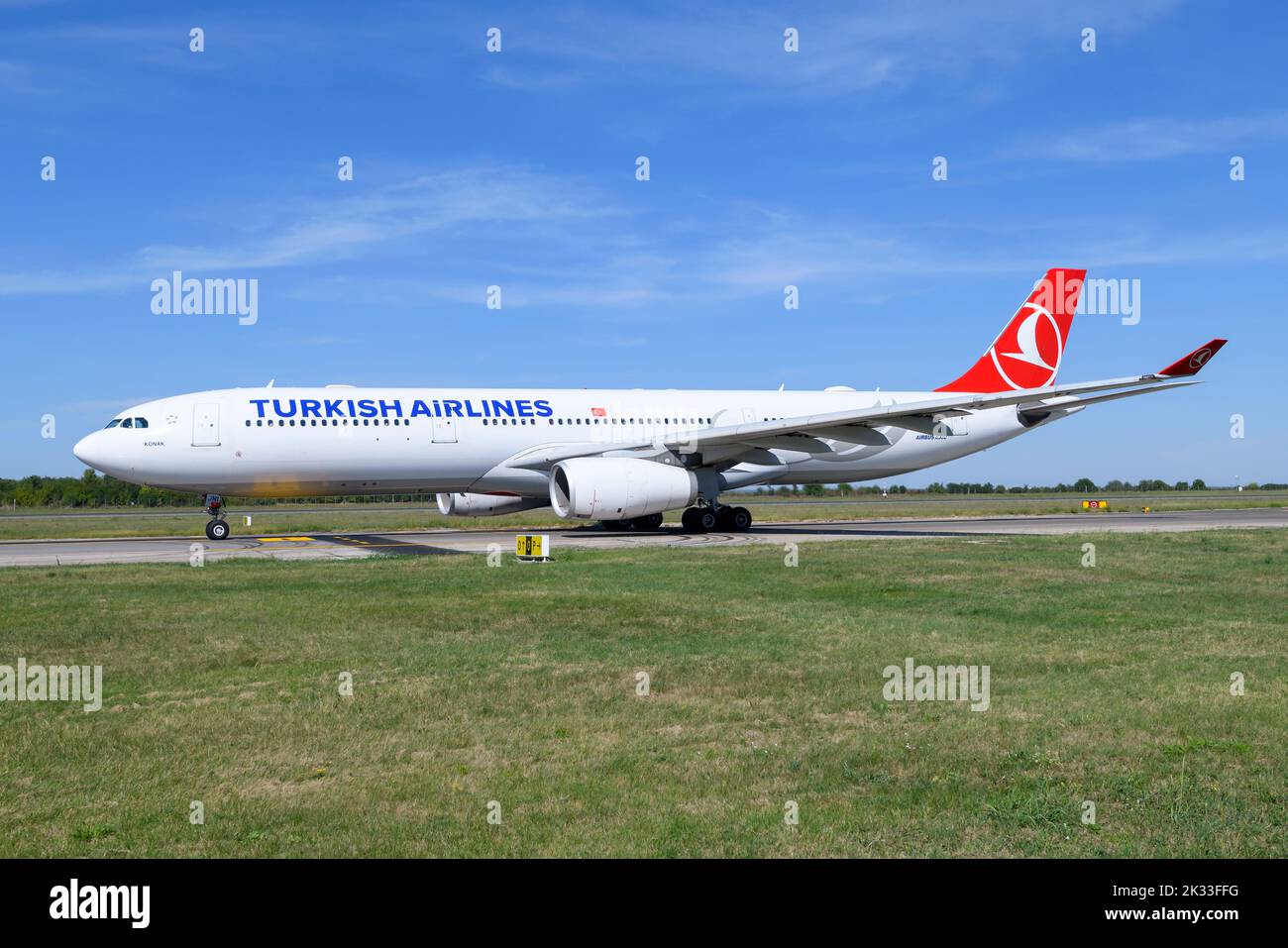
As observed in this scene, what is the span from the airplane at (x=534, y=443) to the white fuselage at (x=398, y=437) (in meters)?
0.04

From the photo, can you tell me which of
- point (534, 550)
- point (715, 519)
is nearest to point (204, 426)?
point (534, 550)

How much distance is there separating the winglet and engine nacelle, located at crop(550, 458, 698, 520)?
38.5 ft

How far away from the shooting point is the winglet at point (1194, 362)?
77.9 feet

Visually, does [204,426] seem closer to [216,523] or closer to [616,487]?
[216,523]

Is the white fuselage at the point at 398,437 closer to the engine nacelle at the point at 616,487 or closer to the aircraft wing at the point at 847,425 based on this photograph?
the aircraft wing at the point at 847,425

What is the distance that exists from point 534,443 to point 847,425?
8523 mm

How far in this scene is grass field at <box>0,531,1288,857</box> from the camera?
18.2 feet

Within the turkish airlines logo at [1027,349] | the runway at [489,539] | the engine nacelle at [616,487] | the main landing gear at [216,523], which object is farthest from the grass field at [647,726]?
the turkish airlines logo at [1027,349]

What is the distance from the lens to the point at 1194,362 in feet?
79.8

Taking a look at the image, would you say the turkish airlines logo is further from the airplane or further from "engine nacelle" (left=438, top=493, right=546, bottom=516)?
"engine nacelle" (left=438, top=493, right=546, bottom=516)
